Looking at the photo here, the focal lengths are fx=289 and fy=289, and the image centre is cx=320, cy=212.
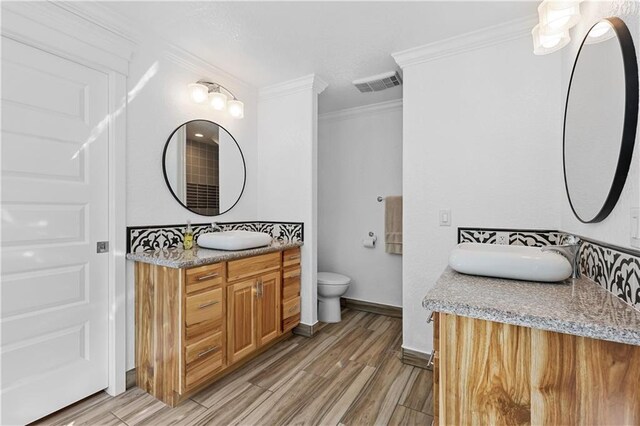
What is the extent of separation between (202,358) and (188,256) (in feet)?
2.11

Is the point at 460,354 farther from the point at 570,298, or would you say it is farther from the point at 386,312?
the point at 386,312

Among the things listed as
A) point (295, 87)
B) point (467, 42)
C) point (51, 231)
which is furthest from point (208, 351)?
point (467, 42)

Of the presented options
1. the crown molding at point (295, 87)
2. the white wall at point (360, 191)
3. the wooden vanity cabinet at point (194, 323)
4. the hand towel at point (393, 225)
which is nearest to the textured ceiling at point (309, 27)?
the crown molding at point (295, 87)

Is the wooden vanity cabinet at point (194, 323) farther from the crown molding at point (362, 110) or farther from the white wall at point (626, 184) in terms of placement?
the crown molding at point (362, 110)

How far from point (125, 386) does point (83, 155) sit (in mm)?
1478

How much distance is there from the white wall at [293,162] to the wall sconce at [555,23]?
174cm

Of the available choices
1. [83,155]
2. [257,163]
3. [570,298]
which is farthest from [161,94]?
[570,298]

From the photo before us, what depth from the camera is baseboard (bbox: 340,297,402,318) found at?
3254 mm

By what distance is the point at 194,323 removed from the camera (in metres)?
1.76

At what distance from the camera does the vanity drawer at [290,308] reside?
8.30 ft

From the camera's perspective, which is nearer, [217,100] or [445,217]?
[445,217]

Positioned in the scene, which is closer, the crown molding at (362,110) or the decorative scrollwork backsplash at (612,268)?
the decorative scrollwork backsplash at (612,268)

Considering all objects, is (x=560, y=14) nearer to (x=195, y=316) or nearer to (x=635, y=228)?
(x=635, y=228)

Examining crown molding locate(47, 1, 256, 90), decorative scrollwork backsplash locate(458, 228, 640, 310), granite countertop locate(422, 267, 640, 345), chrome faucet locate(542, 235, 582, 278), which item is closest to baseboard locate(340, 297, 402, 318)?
decorative scrollwork backsplash locate(458, 228, 640, 310)
